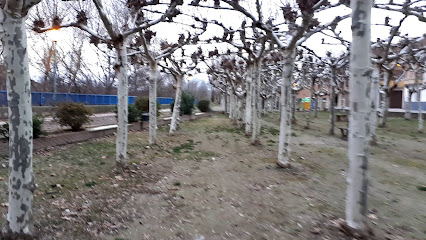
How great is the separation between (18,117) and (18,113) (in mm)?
42

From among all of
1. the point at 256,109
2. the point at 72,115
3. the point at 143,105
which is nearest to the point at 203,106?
the point at 143,105

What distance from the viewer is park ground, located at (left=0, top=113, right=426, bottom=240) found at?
4195 mm

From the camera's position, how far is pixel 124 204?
5.25m

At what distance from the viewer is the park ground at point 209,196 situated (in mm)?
4195

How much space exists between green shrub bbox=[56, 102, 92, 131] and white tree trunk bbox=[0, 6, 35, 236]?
361 inches

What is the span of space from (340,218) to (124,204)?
327 cm

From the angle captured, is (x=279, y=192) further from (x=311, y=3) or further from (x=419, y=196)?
Answer: (x=311, y=3)

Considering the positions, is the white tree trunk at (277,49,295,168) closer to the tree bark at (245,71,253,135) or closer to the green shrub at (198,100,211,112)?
the tree bark at (245,71,253,135)

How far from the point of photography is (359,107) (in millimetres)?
3787

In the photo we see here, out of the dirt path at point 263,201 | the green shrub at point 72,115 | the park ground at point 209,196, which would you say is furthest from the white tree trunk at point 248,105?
the green shrub at point 72,115

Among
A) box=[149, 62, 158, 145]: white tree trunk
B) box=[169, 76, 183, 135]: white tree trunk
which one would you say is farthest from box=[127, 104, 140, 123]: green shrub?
box=[149, 62, 158, 145]: white tree trunk

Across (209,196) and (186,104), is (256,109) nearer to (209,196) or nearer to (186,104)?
(209,196)

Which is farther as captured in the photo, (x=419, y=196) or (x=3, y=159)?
(x=3, y=159)

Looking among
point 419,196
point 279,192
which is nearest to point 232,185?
point 279,192
